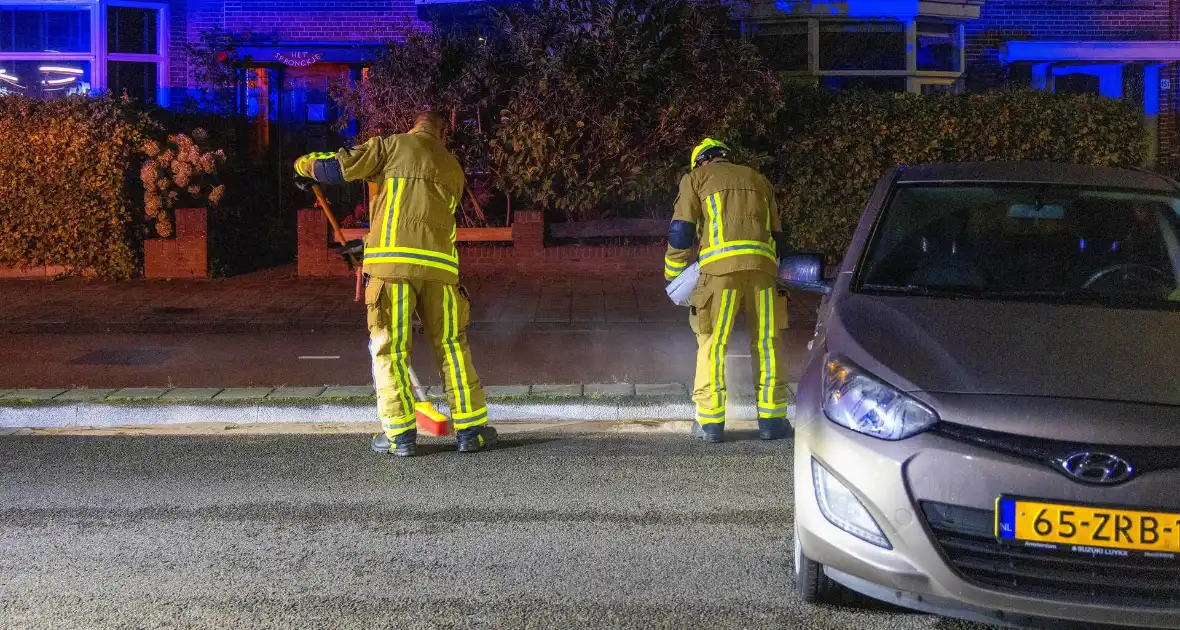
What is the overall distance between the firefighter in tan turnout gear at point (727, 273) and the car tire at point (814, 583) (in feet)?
8.15

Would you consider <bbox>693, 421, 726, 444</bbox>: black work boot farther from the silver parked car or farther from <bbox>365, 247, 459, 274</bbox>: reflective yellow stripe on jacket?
the silver parked car

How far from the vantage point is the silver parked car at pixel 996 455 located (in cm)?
347

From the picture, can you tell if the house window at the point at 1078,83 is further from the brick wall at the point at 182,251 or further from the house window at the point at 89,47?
the house window at the point at 89,47

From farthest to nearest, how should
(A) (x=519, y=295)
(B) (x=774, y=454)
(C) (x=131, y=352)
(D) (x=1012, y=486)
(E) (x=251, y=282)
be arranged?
(E) (x=251, y=282) < (A) (x=519, y=295) < (C) (x=131, y=352) < (B) (x=774, y=454) < (D) (x=1012, y=486)

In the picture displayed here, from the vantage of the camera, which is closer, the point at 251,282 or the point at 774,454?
the point at 774,454

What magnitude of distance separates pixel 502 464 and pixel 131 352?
495 cm

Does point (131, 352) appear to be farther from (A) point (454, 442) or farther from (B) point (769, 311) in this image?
(B) point (769, 311)

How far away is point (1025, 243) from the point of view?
493 centimetres

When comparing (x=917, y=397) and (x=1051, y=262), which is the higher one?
(x=1051, y=262)

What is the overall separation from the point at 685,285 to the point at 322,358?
3.86 m

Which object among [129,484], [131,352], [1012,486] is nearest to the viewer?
[1012,486]

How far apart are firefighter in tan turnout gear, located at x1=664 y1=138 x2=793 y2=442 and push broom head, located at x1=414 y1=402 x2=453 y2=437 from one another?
1.38m

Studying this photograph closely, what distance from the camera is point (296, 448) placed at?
6.72 m

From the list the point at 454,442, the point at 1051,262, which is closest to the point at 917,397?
the point at 1051,262
